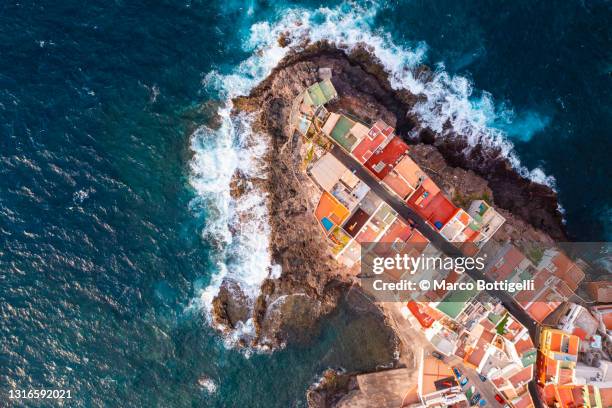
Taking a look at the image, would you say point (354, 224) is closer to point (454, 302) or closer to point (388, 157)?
point (388, 157)

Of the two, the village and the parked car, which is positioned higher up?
the village

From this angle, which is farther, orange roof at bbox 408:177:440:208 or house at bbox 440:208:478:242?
orange roof at bbox 408:177:440:208

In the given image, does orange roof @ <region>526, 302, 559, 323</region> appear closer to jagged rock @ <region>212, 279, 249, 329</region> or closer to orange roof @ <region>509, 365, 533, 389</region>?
orange roof @ <region>509, 365, 533, 389</region>

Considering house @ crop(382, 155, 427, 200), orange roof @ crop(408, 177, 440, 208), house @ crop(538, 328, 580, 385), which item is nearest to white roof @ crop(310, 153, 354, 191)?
house @ crop(382, 155, 427, 200)

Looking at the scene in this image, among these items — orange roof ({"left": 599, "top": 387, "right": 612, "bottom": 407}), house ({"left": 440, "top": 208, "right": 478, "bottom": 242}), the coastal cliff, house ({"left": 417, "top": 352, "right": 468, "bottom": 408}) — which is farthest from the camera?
the coastal cliff

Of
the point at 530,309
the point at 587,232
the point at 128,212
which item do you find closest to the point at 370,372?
the point at 530,309

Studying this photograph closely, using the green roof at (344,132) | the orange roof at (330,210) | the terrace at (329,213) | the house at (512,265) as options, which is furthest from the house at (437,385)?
the green roof at (344,132)

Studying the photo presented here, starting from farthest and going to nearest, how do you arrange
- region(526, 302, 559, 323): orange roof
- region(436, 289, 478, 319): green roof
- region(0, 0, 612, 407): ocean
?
region(0, 0, 612, 407): ocean, region(526, 302, 559, 323): orange roof, region(436, 289, 478, 319): green roof

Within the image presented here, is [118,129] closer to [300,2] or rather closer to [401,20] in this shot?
[300,2]
